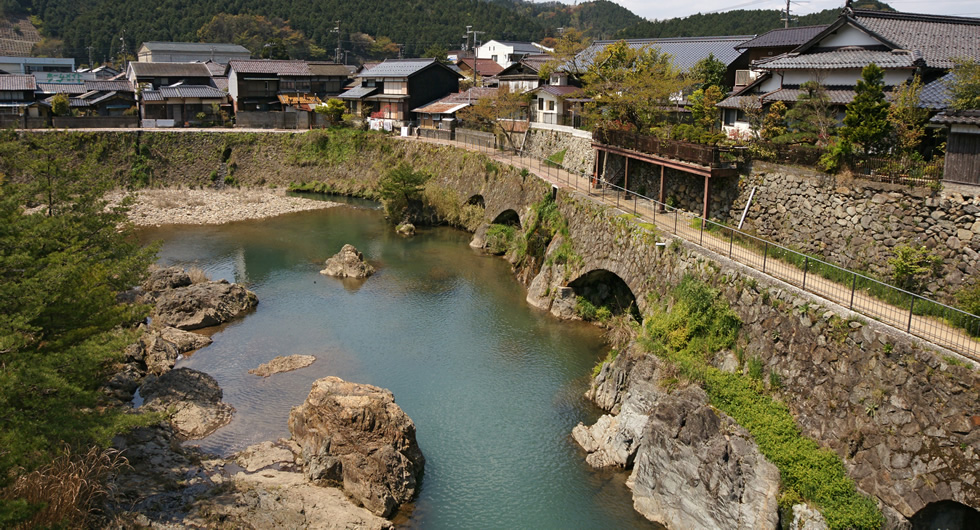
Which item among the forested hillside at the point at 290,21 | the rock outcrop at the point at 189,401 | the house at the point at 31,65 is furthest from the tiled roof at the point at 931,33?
the forested hillside at the point at 290,21

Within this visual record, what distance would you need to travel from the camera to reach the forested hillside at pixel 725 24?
77812mm

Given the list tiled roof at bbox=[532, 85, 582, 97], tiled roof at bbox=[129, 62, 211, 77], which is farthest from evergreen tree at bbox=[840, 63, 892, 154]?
tiled roof at bbox=[129, 62, 211, 77]

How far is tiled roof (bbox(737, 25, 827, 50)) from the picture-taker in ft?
120

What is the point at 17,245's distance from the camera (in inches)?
566

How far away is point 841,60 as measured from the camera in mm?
24688

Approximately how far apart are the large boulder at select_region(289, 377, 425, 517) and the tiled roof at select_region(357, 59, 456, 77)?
45.4 m

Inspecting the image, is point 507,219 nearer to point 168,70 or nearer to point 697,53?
point 697,53

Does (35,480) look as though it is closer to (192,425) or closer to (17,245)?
(17,245)

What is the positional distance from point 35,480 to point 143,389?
8.82 meters

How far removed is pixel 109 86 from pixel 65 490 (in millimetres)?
61138

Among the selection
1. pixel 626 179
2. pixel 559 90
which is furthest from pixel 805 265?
pixel 559 90

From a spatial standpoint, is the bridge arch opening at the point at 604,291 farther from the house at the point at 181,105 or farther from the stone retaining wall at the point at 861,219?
the house at the point at 181,105

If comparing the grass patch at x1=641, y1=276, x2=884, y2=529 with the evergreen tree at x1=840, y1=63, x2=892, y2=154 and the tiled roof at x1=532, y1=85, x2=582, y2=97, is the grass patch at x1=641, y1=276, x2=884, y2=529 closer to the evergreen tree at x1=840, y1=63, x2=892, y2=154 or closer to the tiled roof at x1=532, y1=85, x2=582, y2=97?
the evergreen tree at x1=840, y1=63, x2=892, y2=154

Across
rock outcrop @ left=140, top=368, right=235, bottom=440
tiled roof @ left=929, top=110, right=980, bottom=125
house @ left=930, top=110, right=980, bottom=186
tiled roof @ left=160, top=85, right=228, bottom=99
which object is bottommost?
rock outcrop @ left=140, top=368, right=235, bottom=440
